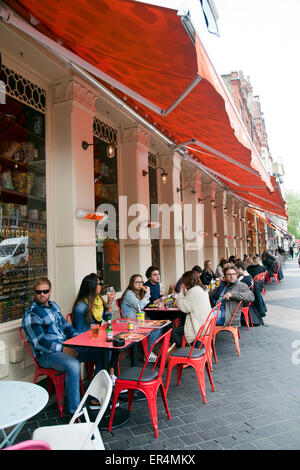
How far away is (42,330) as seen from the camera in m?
3.58

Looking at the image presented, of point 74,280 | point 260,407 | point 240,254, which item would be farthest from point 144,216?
point 240,254

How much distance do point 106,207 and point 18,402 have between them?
4.86 metres

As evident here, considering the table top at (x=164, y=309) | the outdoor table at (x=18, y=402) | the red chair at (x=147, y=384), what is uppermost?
the outdoor table at (x=18, y=402)

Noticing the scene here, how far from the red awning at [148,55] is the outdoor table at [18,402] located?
2.61 meters

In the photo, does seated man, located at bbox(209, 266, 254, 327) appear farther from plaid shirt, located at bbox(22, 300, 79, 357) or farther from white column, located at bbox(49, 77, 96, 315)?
plaid shirt, located at bbox(22, 300, 79, 357)

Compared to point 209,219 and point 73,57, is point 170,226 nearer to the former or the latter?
point 209,219

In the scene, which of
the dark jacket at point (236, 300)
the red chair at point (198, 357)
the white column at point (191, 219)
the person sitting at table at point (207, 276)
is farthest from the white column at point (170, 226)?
the red chair at point (198, 357)

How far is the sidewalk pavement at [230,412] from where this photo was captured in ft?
9.50

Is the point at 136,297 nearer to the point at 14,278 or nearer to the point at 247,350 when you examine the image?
the point at 14,278

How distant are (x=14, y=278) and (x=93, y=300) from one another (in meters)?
1.13

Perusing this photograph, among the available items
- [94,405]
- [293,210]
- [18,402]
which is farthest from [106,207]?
[293,210]

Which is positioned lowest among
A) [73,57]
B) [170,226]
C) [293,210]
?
[170,226]

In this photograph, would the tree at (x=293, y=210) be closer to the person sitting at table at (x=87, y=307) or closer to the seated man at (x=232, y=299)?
the seated man at (x=232, y=299)

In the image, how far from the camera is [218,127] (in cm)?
352
